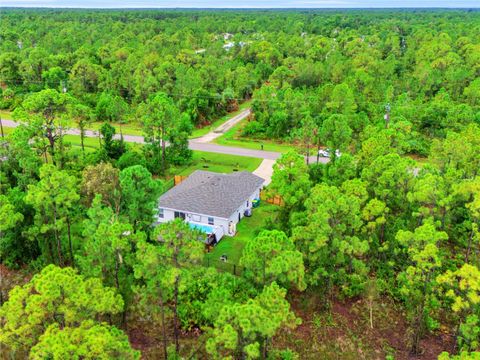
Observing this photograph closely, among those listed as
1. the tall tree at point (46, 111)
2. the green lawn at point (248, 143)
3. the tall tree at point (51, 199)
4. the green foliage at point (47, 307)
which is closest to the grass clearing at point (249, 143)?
the green lawn at point (248, 143)

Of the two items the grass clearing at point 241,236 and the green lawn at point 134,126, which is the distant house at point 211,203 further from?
the green lawn at point 134,126

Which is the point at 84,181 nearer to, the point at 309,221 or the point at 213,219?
the point at 213,219

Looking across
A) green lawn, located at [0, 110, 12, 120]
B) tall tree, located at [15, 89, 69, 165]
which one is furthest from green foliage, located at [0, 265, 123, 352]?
green lawn, located at [0, 110, 12, 120]

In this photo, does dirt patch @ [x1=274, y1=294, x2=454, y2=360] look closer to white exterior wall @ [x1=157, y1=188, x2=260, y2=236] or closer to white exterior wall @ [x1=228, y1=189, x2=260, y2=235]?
white exterior wall @ [x1=157, y1=188, x2=260, y2=236]

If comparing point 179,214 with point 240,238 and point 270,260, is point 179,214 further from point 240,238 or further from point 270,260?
point 270,260

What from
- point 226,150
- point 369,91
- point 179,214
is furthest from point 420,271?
point 369,91
